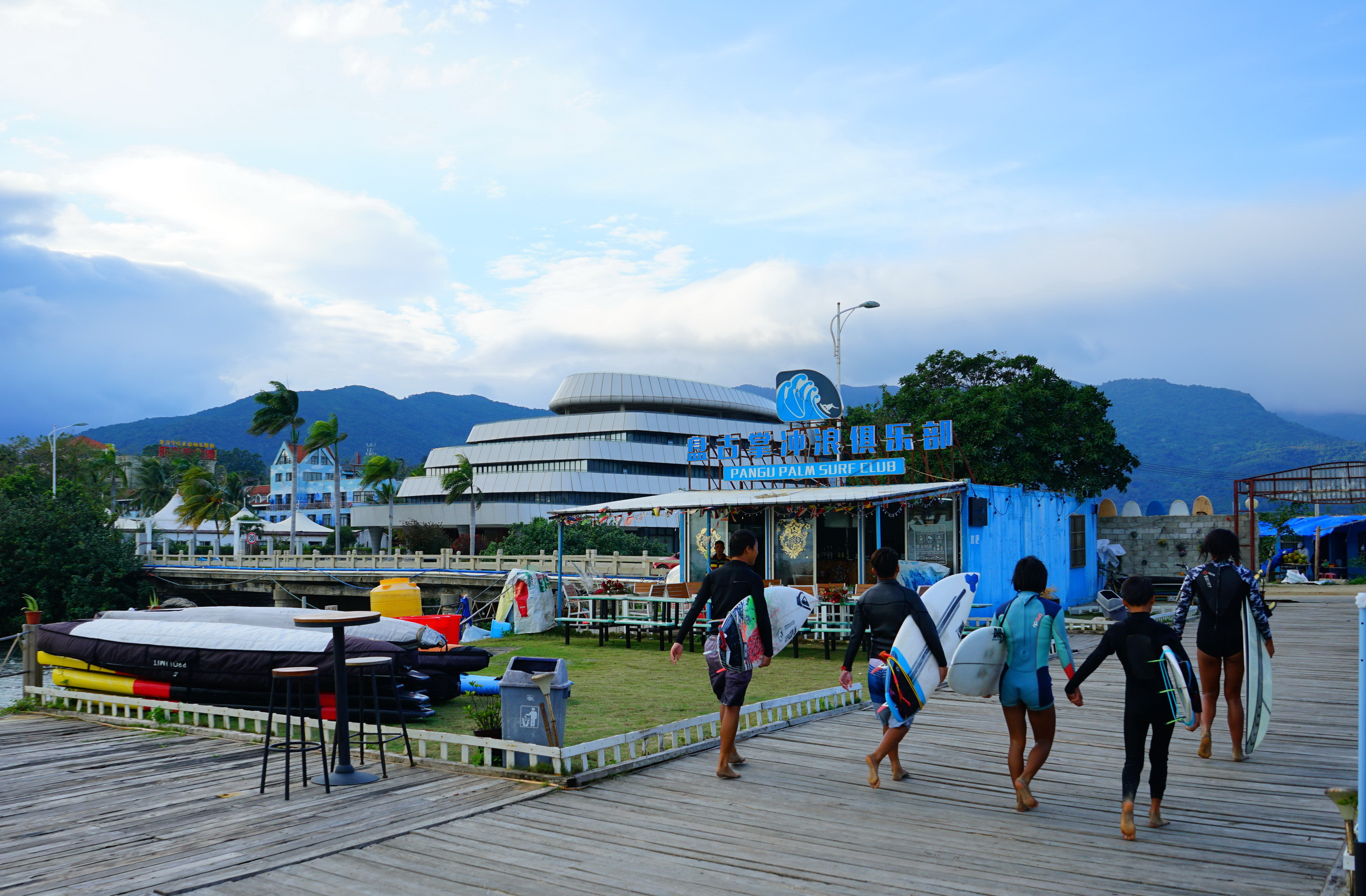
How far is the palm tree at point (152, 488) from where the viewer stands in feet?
252

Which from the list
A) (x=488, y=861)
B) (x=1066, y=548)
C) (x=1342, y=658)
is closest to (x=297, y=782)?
(x=488, y=861)

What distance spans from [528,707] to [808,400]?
1554 cm

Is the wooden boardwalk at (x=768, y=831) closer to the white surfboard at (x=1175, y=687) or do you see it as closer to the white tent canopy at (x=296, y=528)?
the white surfboard at (x=1175, y=687)

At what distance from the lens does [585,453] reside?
2643 inches

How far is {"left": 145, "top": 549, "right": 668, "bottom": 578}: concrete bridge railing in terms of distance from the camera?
28.2 meters

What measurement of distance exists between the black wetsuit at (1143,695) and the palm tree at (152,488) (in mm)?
84137

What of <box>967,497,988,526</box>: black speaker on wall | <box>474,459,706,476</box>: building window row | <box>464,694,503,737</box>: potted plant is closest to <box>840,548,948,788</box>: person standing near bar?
<box>464,694,503,737</box>: potted plant

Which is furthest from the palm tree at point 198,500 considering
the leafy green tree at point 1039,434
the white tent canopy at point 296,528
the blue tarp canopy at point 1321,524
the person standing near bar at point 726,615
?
the blue tarp canopy at point 1321,524

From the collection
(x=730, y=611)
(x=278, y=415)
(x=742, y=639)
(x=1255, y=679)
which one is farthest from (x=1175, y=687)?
(x=278, y=415)

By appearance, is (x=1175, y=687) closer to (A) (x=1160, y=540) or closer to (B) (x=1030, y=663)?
(B) (x=1030, y=663)

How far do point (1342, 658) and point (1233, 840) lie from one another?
10.4m

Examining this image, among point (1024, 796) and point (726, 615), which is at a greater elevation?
point (726, 615)

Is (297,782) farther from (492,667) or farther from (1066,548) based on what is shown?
(1066,548)

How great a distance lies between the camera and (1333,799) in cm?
416
